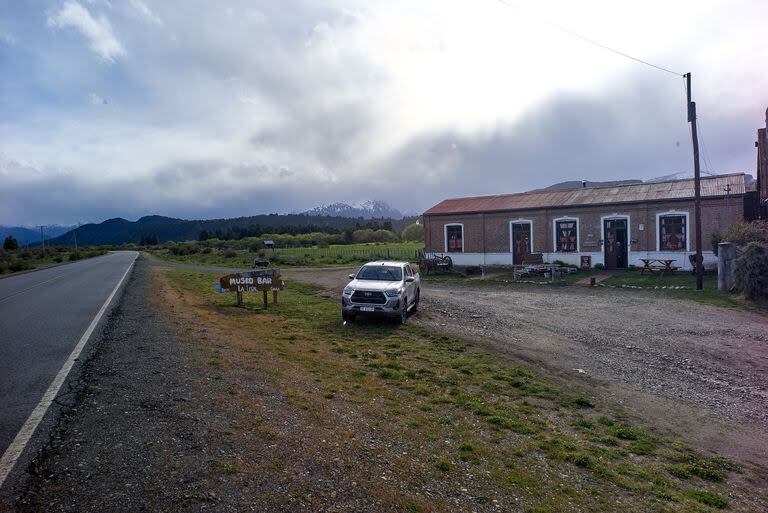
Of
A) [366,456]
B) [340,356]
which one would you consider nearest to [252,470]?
[366,456]

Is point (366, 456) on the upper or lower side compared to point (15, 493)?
lower

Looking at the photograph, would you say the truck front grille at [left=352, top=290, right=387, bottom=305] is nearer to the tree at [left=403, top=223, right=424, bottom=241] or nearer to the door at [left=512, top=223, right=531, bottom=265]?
the door at [left=512, top=223, right=531, bottom=265]

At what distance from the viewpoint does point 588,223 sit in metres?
29.5

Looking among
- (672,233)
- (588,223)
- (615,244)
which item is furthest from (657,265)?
(588,223)

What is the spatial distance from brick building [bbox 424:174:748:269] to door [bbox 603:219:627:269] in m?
0.05

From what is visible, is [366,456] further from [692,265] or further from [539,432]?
[692,265]

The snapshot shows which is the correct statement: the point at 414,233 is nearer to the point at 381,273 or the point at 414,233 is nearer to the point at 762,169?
the point at 762,169

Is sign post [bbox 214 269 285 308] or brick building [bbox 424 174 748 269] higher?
brick building [bbox 424 174 748 269]

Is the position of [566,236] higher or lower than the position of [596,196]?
lower

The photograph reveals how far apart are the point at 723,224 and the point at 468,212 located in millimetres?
14895

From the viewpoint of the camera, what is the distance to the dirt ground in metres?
6.90

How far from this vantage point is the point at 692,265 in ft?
83.4

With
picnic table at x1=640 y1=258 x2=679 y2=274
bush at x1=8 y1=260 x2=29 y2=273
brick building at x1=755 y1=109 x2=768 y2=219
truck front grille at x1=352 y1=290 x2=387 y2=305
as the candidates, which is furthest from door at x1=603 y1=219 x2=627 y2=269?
bush at x1=8 y1=260 x2=29 y2=273

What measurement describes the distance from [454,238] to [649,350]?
24.6 meters
